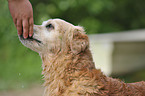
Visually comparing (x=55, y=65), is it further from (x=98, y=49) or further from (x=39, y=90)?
(x=98, y=49)

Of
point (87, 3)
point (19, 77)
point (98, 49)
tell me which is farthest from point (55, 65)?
point (87, 3)

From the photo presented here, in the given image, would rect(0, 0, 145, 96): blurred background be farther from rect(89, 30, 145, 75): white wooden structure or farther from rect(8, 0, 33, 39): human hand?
rect(8, 0, 33, 39): human hand

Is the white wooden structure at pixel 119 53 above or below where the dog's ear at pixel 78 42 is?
above

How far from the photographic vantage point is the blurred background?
8102 millimetres

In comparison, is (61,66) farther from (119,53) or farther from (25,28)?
(119,53)

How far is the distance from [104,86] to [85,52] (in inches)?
21.2

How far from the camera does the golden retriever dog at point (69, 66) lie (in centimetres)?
296

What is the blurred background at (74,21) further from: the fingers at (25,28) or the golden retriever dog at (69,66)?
the fingers at (25,28)

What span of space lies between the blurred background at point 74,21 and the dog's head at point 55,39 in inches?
52.9

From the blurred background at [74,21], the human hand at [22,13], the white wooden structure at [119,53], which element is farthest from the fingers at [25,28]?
the white wooden structure at [119,53]

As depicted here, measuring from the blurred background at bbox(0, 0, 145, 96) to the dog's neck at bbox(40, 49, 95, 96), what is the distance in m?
1.25

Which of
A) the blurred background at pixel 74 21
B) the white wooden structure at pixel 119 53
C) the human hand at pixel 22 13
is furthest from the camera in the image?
the white wooden structure at pixel 119 53

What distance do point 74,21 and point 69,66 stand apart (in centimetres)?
1267

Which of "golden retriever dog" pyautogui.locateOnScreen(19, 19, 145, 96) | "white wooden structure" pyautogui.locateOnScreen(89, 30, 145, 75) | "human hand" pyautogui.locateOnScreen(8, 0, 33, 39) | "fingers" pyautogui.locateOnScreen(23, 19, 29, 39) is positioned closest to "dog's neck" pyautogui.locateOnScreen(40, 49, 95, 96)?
"golden retriever dog" pyautogui.locateOnScreen(19, 19, 145, 96)
